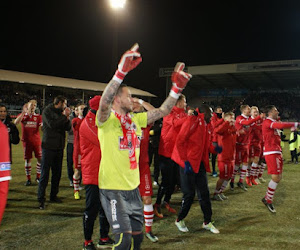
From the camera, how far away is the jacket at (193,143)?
4.74 meters

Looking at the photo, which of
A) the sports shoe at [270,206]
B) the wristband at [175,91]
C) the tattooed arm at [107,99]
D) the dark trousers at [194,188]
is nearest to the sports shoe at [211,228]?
the dark trousers at [194,188]

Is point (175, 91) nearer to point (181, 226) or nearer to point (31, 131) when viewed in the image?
point (181, 226)

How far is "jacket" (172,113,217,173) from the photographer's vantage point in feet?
15.6

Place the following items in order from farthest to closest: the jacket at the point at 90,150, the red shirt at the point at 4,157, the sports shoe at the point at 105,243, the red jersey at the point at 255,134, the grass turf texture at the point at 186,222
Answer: the red jersey at the point at 255,134 < the grass turf texture at the point at 186,222 < the sports shoe at the point at 105,243 < the jacket at the point at 90,150 < the red shirt at the point at 4,157

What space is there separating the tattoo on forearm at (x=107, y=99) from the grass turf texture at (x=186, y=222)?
2.45 metres

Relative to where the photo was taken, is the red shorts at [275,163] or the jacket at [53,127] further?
the red shorts at [275,163]

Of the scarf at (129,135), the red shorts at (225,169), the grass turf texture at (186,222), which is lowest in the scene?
the grass turf texture at (186,222)

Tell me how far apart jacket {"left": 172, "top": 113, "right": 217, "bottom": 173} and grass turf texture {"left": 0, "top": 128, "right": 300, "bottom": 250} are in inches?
44.1

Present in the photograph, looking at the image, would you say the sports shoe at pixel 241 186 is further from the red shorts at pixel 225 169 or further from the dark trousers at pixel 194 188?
the dark trousers at pixel 194 188

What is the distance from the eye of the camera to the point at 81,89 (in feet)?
102

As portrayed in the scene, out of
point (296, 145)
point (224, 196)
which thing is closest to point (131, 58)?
point (224, 196)

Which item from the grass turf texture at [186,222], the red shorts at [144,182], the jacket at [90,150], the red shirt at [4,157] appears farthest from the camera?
the red shorts at [144,182]

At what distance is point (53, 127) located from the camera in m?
6.06

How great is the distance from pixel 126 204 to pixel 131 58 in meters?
1.35
